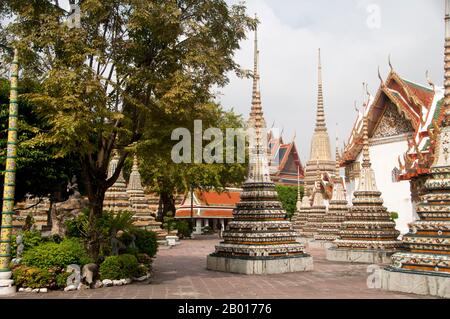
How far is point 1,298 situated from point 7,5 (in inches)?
283

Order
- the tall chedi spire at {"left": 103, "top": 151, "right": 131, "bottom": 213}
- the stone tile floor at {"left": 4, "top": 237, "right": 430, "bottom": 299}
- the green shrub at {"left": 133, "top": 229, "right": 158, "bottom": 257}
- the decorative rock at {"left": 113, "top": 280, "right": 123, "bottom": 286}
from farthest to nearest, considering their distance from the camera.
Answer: the tall chedi spire at {"left": 103, "top": 151, "right": 131, "bottom": 213} → the green shrub at {"left": 133, "top": 229, "right": 158, "bottom": 257} → the decorative rock at {"left": 113, "top": 280, "right": 123, "bottom": 286} → the stone tile floor at {"left": 4, "top": 237, "right": 430, "bottom": 299}

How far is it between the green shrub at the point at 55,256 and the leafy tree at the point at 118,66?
85cm

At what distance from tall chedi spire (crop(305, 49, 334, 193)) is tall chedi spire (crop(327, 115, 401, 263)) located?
1113 inches

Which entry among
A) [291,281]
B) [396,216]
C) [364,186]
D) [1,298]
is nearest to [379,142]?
[396,216]

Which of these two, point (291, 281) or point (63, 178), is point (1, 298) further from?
point (63, 178)

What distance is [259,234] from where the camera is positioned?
45.0 ft

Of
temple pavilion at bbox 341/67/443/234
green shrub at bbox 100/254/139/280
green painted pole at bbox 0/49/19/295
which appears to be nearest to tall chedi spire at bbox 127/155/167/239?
green shrub at bbox 100/254/139/280

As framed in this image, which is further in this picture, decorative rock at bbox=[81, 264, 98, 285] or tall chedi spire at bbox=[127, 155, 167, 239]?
tall chedi spire at bbox=[127, 155, 167, 239]

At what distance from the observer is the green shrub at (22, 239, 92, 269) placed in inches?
419

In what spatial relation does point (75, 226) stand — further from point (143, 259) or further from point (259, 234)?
point (259, 234)

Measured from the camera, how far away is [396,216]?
29297 millimetres

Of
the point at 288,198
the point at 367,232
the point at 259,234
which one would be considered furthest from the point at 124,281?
the point at 288,198

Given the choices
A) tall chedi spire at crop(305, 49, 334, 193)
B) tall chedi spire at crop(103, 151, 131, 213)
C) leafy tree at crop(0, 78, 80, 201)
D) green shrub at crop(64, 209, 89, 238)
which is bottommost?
green shrub at crop(64, 209, 89, 238)

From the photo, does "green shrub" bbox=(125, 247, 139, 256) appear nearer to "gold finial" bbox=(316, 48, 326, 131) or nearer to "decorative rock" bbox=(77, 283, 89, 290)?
Answer: "decorative rock" bbox=(77, 283, 89, 290)
